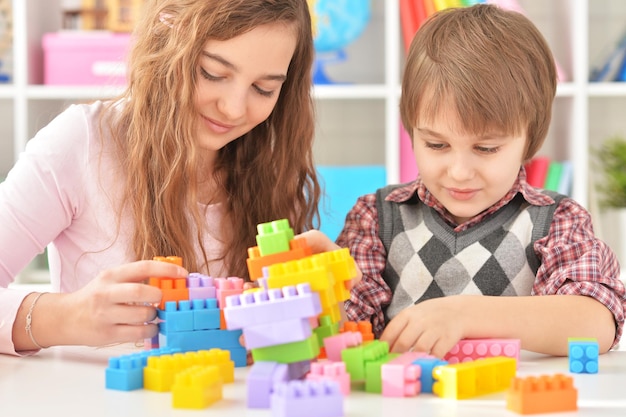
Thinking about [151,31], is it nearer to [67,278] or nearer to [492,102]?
[67,278]

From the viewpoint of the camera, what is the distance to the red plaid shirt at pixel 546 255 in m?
1.26

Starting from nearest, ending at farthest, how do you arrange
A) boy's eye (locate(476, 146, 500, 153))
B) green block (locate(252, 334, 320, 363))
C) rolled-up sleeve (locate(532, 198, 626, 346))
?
green block (locate(252, 334, 320, 363)) → rolled-up sleeve (locate(532, 198, 626, 346)) → boy's eye (locate(476, 146, 500, 153))

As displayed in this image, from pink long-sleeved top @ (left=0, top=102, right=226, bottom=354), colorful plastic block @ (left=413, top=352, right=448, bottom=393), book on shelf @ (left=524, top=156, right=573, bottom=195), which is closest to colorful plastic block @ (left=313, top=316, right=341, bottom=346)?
colorful plastic block @ (left=413, top=352, right=448, bottom=393)

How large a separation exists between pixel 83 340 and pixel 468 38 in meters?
0.76

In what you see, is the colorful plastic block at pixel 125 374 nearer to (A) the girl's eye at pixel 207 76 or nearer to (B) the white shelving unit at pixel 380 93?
(A) the girl's eye at pixel 207 76

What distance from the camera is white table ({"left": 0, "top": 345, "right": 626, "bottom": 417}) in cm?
79

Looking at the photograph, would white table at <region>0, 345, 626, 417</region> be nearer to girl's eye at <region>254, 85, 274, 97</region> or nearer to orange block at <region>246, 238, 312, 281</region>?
orange block at <region>246, 238, 312, 281</region>

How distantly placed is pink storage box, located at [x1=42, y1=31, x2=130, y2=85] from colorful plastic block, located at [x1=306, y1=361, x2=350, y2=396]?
1.95 m

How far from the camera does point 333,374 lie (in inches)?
33.6

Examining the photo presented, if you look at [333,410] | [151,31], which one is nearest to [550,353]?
[333,410]

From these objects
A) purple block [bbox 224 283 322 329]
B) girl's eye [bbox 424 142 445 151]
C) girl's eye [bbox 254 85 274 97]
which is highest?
girl's eye [bbox 254 85 274 97]

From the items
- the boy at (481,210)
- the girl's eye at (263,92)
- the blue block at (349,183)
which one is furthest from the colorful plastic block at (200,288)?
the blue block at (349,183)

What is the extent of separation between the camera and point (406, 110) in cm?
143

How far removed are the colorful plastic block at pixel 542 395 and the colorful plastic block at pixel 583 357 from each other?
→ 0.60 feet
